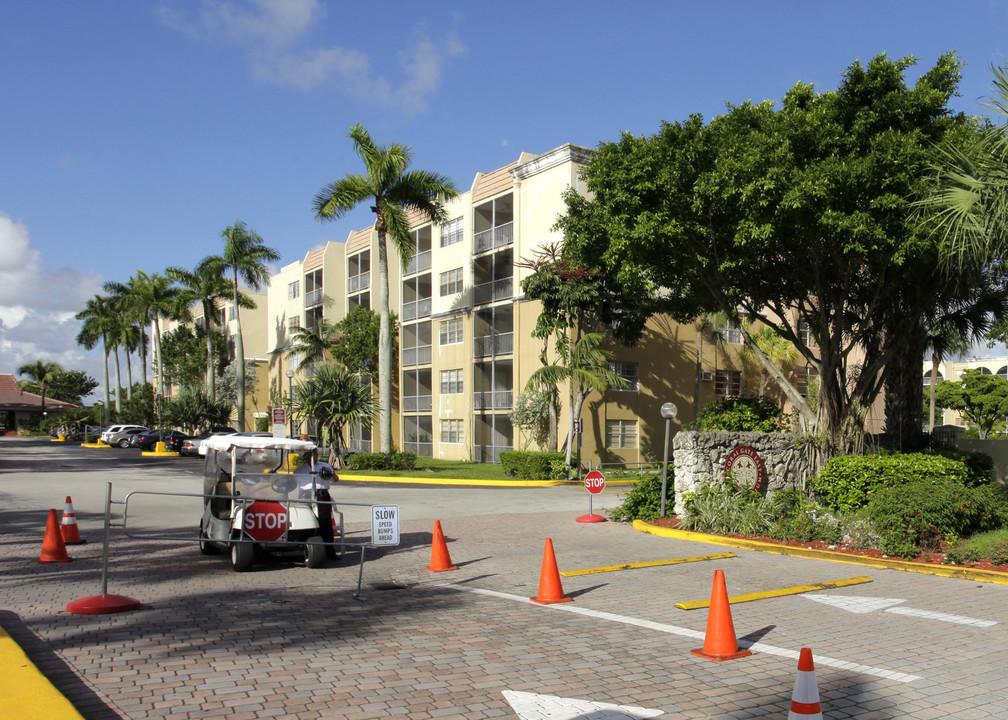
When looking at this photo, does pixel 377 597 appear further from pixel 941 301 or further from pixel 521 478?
pixel 521 478

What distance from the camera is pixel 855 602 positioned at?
9109 millimetres

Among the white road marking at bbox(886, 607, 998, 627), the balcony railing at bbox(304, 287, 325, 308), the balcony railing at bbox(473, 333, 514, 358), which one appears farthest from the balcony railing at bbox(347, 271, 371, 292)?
the white road marking at bbox(886, 607, 998, 627)

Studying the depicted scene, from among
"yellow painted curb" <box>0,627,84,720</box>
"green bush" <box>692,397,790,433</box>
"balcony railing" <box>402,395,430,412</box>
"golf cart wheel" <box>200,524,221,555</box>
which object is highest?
"balcony railing" <box>402,395,430,412</box>

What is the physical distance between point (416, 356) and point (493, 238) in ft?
32.0

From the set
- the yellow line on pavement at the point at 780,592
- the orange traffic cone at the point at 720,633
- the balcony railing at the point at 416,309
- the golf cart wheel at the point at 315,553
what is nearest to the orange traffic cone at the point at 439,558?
the golf cart wheel at the point at 315,553

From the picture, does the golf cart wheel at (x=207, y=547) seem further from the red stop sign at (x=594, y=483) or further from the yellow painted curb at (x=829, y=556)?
the yellow painted curb at (x=829, y=556)

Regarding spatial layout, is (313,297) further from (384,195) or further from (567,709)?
(567,709)

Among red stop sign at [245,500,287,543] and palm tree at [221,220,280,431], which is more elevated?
palm tree at [221,220,280,431]

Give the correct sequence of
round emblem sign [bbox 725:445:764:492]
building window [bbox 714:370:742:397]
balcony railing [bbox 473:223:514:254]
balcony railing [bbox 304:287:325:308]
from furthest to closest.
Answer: balcony railing [bbox 304:287:325:308] < building window [bbox 714:370:742:397] < balcony railing [bbox 473:223:514:254] < round emblem sign [bbox 725:445:764:492]

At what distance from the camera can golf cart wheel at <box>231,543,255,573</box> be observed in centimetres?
1104

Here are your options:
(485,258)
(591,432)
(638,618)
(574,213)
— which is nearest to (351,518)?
(574,213)

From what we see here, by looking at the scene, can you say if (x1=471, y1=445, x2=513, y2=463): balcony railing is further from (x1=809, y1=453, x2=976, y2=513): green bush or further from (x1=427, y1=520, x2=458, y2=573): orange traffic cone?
(x1=427, y1=520, x2=458, y2=573): orange traffic cone

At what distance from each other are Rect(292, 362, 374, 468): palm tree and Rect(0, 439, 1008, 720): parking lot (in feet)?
62.1

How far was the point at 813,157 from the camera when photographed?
14516mm
